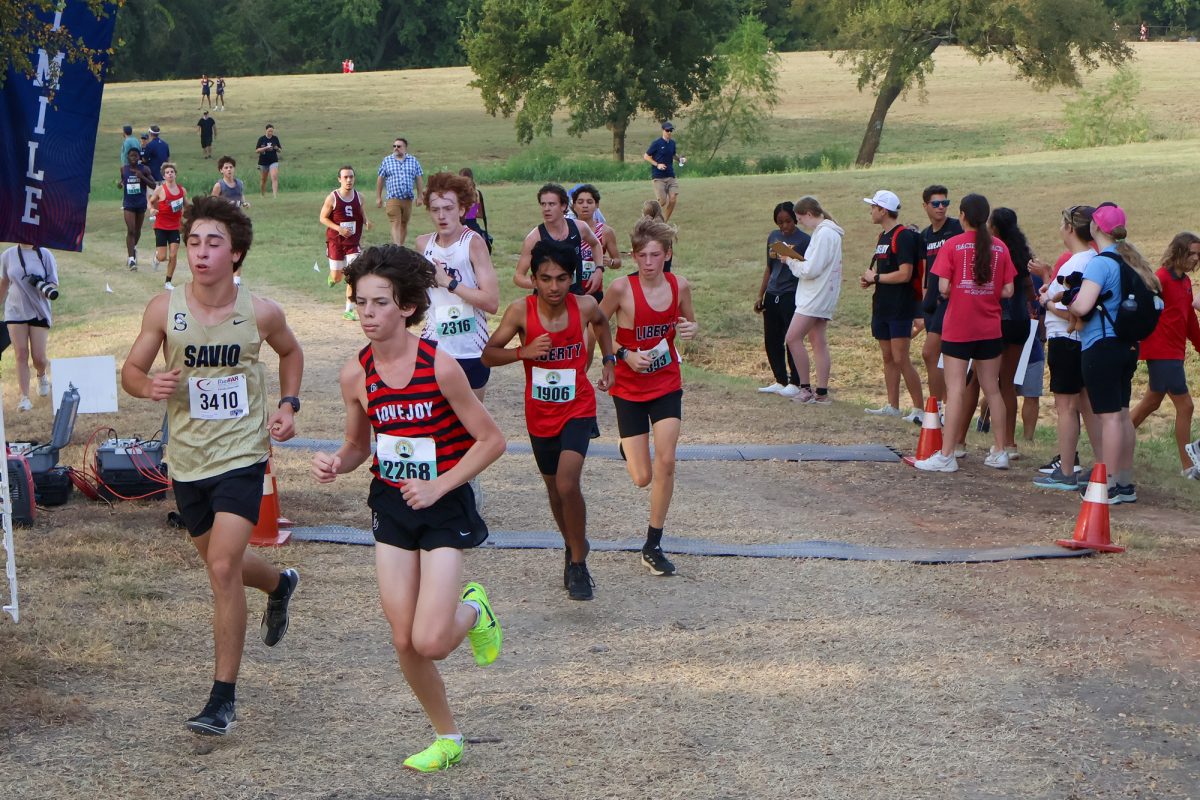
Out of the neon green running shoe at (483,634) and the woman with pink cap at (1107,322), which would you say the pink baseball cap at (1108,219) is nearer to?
the woman with pink cap at (1107,322)

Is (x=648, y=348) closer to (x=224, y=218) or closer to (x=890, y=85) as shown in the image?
(x=224, y=218)

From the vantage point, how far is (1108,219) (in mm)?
8703

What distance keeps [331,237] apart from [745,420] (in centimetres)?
804

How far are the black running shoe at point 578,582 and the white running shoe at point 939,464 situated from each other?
399 centimetres

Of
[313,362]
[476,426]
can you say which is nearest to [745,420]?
[313,362]

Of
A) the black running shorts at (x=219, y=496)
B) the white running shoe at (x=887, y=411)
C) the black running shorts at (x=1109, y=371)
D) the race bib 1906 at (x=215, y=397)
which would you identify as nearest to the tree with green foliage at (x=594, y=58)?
the white running shoe at (x=887, y=411)

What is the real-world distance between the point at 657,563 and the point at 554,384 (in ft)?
4.51

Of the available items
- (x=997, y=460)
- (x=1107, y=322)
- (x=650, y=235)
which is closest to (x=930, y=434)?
(x=997, y=460)

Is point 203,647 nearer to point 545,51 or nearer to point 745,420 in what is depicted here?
point 745,420

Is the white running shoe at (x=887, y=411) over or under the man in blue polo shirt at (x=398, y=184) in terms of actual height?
under

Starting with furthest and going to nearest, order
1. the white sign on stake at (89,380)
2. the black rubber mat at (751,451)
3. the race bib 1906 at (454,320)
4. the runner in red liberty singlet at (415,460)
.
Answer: the black rubber mat at (751,451), the white sign on stake at (89,380), the race bib 1906 at (454,320), the runner in red liberty singlet at (415,460)

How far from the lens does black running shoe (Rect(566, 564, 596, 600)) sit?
7148 millimetres

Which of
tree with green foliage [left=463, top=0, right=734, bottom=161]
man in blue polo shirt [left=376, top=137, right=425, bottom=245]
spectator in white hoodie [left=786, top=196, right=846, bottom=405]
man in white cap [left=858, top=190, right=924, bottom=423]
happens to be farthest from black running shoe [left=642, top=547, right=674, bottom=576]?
tree with green foliage [left=463, top=0, right=734, bottom=161]

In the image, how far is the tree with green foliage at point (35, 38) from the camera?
5.98 m
